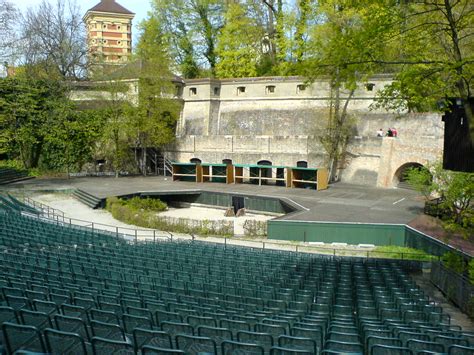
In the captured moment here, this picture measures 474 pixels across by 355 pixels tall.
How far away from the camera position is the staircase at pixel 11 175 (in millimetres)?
34972

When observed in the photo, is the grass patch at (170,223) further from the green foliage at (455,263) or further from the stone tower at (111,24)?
the stone tower at (111,24)

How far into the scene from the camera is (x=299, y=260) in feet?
48.9

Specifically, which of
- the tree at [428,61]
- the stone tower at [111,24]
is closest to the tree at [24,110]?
the tree at [428,61]

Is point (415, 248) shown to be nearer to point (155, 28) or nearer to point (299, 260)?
point (299, 260)

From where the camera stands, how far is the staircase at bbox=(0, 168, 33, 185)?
3497 cm

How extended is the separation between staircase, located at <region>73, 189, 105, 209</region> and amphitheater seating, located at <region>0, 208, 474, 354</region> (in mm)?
12419

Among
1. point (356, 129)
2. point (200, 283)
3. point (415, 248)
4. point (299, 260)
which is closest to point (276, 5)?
point (356, 129)

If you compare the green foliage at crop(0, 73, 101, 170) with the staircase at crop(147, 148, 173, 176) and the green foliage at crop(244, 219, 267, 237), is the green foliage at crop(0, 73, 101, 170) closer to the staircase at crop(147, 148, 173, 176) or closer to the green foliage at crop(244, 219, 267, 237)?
the staircase at crop(147, 148, 173, 176)

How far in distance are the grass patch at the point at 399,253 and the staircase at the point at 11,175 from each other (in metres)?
29.7

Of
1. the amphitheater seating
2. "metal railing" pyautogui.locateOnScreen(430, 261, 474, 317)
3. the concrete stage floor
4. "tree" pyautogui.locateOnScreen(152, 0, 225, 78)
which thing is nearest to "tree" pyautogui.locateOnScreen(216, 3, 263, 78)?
"tree" pyautogui.locateOnScreen(152, 0, 225, 78)

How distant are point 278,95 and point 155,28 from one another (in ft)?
61.6

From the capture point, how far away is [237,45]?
155 ft

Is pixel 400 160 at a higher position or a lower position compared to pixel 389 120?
lower

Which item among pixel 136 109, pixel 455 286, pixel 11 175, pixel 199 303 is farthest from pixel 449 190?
pixel 11 175
